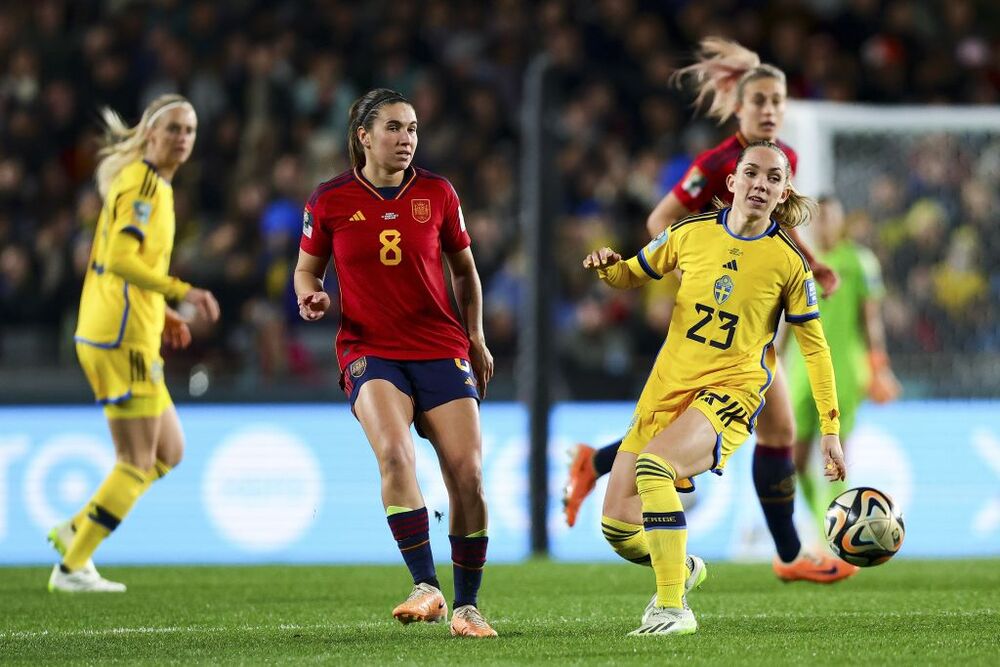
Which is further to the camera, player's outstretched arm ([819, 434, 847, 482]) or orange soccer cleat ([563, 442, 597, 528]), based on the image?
orange soccer cleat ([563, 442, 597, 528])

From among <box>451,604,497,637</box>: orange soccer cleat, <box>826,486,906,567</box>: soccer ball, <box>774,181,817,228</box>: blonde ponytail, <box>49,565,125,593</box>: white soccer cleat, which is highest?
<box>774,181,817,228</box>: blonde ponytail

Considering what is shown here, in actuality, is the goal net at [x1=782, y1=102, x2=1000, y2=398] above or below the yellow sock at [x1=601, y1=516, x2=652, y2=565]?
above

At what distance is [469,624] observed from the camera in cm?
629

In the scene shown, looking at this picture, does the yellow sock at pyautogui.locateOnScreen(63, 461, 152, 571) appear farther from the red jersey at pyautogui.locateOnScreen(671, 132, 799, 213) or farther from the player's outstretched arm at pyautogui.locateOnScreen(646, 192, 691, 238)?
the red jersey at pyautogui.locateOnScreen(671, 132, 799, 213)

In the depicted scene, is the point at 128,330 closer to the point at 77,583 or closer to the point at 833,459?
the point at 77,583

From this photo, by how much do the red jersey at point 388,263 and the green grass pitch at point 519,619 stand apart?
1138mm

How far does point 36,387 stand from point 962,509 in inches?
258

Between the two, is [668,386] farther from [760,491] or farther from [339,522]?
[339,522]

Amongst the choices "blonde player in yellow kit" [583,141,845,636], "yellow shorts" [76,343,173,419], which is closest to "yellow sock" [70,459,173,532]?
"yellow shorts" [76,343,173,419]

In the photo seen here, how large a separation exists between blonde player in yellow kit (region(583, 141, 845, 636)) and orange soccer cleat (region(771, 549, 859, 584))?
6.73 ft

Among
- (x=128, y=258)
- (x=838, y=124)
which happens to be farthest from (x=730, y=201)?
(x=838, y=124)

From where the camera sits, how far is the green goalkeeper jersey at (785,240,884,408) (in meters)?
9.82

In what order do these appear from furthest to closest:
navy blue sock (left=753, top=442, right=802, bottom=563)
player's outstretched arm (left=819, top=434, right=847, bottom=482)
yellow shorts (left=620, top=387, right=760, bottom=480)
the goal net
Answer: the goal net → navy blue sock (left=753, top=442, right=802, bottom=563) → yellow shorts (left=620, top=387, right=760, bottom=480) → player's outstretched arm (left=819, top=434, right=847, bottom=482)

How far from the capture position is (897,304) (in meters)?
12.9
